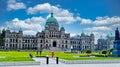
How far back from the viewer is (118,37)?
40531 millimetres

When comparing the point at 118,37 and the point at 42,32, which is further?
the point at 42,32

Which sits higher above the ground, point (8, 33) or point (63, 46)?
point (8, 33)

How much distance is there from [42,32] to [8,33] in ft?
56.5

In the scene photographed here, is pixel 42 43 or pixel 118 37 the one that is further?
pixel 42 43

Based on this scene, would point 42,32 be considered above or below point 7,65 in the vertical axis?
above

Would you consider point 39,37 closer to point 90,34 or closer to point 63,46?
point 63,46

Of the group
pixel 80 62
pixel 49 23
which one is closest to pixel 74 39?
pixel 49 23

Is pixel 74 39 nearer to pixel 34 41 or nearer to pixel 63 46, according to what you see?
pixel 63 46

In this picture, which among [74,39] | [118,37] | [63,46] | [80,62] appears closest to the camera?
[80,62]

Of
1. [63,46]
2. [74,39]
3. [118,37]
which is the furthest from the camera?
[74,39]

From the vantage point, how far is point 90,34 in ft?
416

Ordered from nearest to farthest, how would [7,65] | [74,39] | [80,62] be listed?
[7,65]
[80,62]
[74,39]

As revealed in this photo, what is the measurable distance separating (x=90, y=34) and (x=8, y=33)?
45.5m

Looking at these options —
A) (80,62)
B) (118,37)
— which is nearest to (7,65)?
(80,62)
